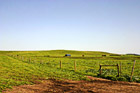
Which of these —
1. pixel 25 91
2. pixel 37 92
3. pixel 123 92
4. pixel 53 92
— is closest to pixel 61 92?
pixel 53 92

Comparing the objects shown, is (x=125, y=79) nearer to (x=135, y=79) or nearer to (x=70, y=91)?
(x=135, y=79)

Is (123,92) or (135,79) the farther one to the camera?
(135,79)

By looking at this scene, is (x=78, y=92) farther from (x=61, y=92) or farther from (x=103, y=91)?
(x=103, y=91)

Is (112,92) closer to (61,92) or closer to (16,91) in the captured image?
(61,92)

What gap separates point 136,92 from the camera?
461 inches

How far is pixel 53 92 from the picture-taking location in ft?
37.7

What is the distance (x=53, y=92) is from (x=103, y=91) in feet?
12.4

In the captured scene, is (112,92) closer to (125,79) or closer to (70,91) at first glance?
(70,91)

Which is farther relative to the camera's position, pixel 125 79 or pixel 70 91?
pixel 125 79

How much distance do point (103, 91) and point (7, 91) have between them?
7.12m

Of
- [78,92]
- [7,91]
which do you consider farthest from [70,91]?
[7,91]

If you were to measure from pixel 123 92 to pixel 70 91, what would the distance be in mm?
3967

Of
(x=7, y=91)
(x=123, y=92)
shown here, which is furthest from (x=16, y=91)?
(x=123, y=92)

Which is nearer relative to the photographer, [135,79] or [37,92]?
[37,92]
